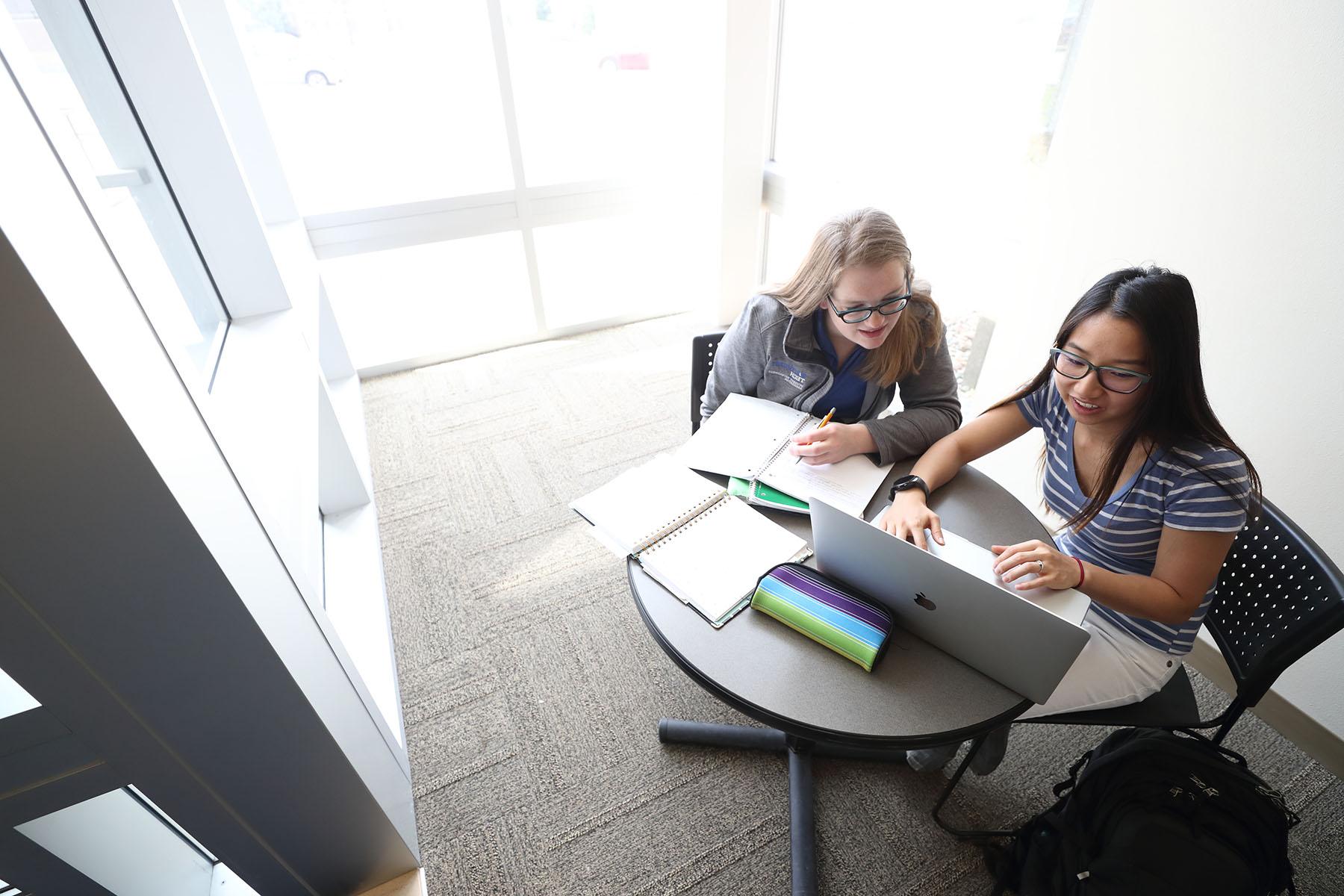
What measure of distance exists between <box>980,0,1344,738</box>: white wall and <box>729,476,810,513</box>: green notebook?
3.97 feet

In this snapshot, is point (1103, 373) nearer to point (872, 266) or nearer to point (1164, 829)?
point (872, 266)

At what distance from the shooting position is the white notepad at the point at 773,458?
1.23 m

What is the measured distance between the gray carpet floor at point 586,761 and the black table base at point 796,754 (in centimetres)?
3

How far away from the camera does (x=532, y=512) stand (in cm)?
232

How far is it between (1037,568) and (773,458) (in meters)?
0.52

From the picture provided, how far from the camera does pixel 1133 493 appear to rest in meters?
1.07

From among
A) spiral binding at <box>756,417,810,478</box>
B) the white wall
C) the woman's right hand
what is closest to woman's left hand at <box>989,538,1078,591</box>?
the woman's right hand

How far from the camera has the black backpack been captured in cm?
96

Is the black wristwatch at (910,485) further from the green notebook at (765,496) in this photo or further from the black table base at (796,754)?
the black table base at (796,754)

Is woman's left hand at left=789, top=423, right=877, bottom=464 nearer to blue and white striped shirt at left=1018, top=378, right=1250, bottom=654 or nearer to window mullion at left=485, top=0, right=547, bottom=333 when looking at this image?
blue and white striped shirt at left=1018, top=378, right=1250, bottom=654

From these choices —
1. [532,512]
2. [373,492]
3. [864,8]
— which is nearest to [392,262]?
[373,492]

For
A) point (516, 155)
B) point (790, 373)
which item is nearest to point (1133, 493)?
point (790, 373)

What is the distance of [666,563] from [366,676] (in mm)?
1059

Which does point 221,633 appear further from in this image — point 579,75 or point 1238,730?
point 579,75
